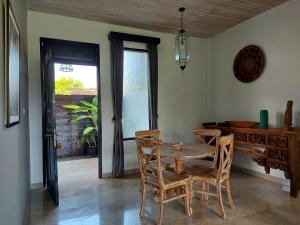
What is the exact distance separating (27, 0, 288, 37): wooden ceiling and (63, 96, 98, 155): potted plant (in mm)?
2670

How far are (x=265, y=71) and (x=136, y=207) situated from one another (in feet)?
10.3

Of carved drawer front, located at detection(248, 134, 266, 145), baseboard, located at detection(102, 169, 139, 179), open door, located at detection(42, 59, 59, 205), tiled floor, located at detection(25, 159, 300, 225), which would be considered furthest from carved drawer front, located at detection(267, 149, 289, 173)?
open door, located at detection(42, 59, 59, 205)

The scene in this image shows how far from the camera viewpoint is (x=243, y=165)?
4.40 meters

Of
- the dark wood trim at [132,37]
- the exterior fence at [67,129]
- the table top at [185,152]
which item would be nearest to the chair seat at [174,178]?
the table top at [185,152]

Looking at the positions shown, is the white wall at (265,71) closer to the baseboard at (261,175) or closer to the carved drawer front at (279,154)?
the baseboard at (261,175)

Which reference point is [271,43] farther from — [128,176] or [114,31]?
[128,176]

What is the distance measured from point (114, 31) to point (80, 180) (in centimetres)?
280

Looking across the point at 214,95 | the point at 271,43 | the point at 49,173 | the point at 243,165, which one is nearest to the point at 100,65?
the point at 49,173

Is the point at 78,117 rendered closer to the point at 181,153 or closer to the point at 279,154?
the point at 181,153

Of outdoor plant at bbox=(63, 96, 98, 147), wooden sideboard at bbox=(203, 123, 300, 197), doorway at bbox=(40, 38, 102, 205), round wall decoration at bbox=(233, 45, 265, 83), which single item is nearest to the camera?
wooden sideboard at bbox=(203, 123, 300, 197)

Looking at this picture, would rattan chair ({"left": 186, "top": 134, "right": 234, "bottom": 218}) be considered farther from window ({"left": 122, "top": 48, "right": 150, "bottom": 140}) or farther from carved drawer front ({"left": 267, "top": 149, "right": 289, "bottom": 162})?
window ({"left": 122, "top": 48, "right": 150, "bottom": 140})

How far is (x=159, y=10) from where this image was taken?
3.66 metres

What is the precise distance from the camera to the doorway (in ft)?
10.7

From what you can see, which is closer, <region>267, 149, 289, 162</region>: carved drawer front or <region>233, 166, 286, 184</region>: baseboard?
<region>267, 149, 289, 162</region>: carved drawer front
